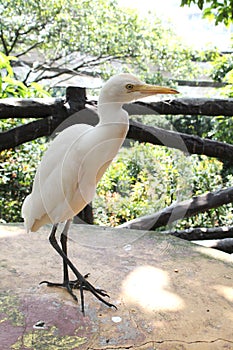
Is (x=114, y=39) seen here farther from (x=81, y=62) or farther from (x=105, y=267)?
(x=105, y=267)

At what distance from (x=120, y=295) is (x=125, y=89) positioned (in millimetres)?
790

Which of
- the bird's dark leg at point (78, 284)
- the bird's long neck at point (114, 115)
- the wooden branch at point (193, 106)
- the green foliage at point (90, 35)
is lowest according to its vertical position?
the bird's dark leg at point (78, 284)

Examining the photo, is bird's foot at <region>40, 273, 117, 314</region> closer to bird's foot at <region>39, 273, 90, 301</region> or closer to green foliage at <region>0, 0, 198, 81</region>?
bird's foot at <region>39, 273, 90, 301</region>

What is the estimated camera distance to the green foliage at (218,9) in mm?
2987

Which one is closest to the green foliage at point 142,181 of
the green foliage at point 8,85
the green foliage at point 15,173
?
the green foliage at point 8,85

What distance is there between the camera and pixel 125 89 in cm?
133

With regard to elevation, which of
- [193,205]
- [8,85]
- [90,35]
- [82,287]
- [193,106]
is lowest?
[193,205]

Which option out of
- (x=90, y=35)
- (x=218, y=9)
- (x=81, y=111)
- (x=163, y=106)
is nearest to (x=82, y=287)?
(x=81, y=111)

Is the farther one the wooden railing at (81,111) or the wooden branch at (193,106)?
the wooden branch at (193,106)

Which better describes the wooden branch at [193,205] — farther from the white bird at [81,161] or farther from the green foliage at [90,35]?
the green foliage at [90,35]

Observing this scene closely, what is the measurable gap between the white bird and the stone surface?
3.7 inches

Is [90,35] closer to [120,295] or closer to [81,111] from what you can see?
[81,111]

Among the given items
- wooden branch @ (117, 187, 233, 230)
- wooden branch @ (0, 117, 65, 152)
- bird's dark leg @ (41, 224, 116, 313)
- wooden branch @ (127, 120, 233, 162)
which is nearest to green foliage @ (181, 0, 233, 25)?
wooden branch @ (127, 120, 233, 162)

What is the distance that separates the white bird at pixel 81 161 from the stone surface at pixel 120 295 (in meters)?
0.09
